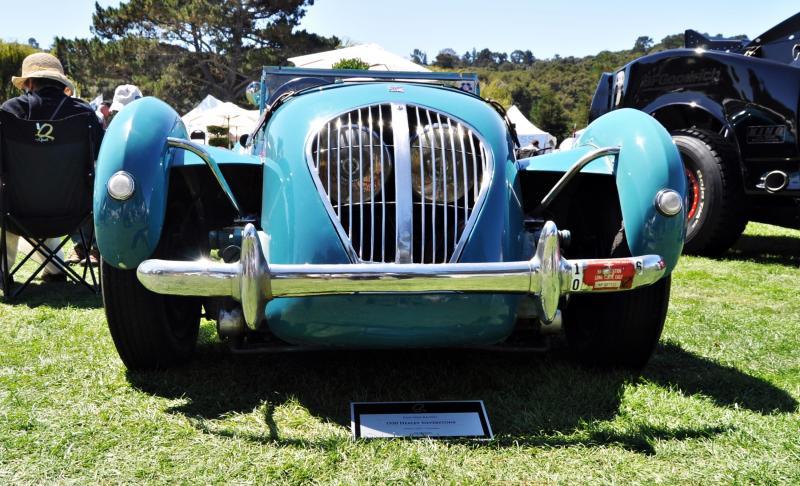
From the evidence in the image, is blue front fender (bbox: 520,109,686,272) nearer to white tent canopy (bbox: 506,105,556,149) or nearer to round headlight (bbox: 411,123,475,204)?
round headlight (bbox: 411,123,475,204)

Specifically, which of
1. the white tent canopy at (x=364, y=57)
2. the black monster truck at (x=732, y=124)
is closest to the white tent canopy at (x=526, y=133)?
the white tent canopy at (x=364, y=57)

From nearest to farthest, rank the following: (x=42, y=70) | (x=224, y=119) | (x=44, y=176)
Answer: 1. (x=44, y=176)
2. (x=42, y=70)
3. (x=224, y=119)

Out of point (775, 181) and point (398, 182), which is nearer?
point (398, 182)

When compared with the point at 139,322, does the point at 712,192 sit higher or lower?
higher

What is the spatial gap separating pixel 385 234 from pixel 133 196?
918mm

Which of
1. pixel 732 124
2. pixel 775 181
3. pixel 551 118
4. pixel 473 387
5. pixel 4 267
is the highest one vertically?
pixel 551 118

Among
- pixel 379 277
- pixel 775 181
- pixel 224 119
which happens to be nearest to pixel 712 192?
pixel 775 181

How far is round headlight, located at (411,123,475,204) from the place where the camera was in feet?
8.20

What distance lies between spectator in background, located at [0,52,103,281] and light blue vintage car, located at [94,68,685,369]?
6.99 ft

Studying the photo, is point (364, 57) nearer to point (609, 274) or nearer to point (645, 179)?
point (645, 179)

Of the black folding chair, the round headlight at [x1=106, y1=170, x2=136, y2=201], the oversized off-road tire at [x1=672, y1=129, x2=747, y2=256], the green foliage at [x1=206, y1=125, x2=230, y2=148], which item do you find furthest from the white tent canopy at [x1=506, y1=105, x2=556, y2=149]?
the round headlight at [x1=106, y1=170, x2=136, y2=201]

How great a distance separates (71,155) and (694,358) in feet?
12.9

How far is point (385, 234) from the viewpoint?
8.07 ft

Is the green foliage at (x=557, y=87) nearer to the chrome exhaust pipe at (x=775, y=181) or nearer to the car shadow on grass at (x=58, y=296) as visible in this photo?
the chrome exhaust pipe at (x=775, y=181)
